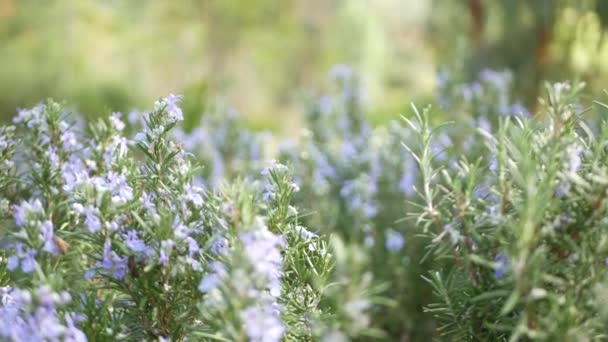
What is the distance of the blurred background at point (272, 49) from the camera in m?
2.94

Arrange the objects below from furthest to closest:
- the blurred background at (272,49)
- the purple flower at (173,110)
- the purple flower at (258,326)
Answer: the blurred background at (272,49), the purple flower at (173,110), the purple flower at (258,326)

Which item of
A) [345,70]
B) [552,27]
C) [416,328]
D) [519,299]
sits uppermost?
[552,27]

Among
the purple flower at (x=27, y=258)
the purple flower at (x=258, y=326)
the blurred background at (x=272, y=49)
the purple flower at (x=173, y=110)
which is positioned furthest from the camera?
the blurred background at (x=272, y=49)

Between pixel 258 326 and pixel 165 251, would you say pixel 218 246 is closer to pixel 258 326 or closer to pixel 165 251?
pixel 165 251

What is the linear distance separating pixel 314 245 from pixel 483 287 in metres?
0.26

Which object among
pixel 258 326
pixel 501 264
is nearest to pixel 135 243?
pixel 258 326

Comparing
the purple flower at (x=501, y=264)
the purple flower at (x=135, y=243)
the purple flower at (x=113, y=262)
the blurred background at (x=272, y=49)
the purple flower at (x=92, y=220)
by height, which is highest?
the blurred background at (x=272, y=49)

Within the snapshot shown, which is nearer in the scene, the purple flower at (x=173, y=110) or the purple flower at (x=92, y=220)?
the purple flower at (x=92, y=220)

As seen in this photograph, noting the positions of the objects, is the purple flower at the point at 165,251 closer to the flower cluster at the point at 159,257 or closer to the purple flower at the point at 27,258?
the flower cluster at the point at 159,257

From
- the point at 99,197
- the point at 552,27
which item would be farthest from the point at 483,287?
the point at 552,27

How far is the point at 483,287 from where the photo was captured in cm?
82

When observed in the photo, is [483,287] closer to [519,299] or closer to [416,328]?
[519,299]

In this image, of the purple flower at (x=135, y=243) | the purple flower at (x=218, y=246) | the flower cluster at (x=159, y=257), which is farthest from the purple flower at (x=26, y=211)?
the purple flower at (x=218, y=246)

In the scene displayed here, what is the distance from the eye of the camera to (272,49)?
25.5ft
